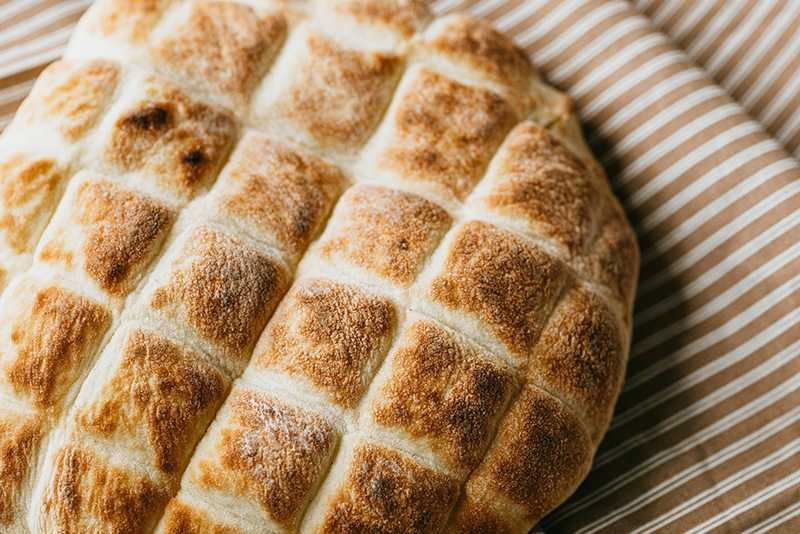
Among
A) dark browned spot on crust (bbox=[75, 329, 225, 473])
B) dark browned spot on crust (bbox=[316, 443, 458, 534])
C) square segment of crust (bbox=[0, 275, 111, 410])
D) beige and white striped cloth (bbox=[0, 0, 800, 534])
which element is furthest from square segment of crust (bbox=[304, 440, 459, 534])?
square segment of crust (bbox=[0, 275, 111, 410])

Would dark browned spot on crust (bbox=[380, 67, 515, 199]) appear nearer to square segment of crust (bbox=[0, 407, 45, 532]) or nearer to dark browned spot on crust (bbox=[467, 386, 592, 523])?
dark browned spot on crust (bbox=[467, 386, 592, 523])

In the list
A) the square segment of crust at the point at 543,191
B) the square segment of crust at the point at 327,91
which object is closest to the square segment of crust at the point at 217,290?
the square segment of crust at the point at 327,91

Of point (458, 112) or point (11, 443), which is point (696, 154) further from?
point (11, 443)

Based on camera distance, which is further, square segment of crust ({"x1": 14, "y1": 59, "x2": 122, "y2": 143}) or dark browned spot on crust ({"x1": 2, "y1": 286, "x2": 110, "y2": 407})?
square segment of crust ({"x1": 14, "y1": 59, "x2": 122, "y2": 143})

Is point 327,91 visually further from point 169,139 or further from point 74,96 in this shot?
point 74,96

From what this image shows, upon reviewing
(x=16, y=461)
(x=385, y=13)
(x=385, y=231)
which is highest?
(x=385, y=13)

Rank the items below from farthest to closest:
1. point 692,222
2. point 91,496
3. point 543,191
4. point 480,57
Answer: point 692,222 < point 480,57 < point 543,191 < point 91,496

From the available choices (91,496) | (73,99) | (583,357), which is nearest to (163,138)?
(73,99)
